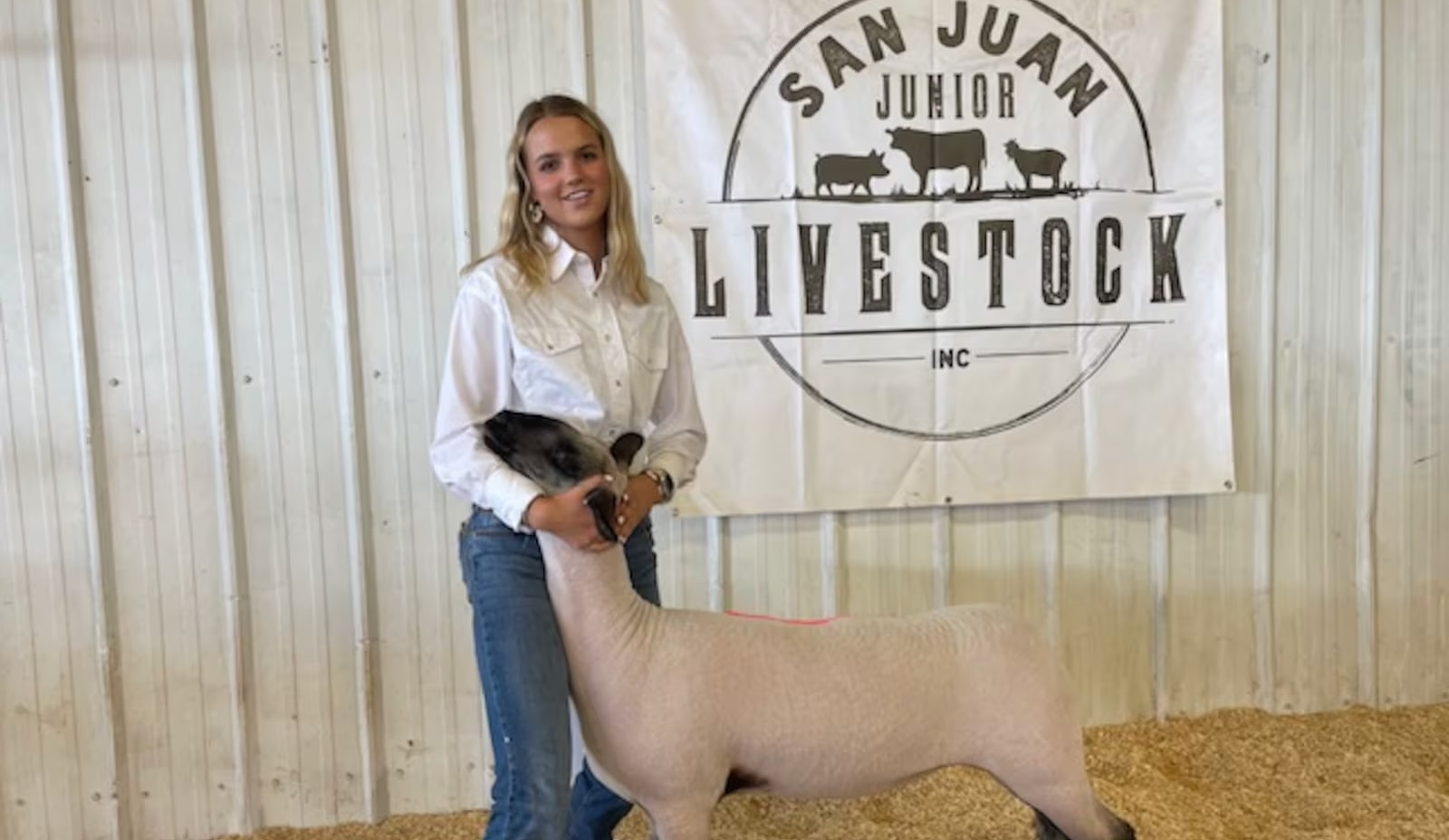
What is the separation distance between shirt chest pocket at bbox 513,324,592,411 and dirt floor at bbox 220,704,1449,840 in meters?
1.34

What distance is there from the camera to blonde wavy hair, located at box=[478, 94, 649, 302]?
6.57ft

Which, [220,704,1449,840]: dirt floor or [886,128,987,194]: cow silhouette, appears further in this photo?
[886,128,987,194]: cow silhouette

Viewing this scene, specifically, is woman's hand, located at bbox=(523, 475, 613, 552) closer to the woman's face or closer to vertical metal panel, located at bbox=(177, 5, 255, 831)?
the woman's face

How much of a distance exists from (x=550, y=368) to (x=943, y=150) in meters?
1.45

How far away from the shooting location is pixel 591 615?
1.94 m

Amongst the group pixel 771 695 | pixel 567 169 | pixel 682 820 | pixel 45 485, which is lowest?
pixel 682 820

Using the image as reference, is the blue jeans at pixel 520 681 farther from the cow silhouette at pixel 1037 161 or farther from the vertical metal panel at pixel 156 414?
the cow silhouette at pixel 1037 161

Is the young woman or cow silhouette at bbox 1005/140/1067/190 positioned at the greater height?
cow silhouette at bbox 1005/140/1067/190

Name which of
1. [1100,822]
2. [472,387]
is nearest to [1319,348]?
[1100,822]

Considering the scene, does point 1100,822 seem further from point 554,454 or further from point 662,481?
point 554,454

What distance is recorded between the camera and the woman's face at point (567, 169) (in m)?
1.98

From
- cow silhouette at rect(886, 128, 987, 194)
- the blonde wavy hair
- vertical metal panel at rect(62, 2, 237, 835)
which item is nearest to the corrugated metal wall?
vertical metal panel at rect(62, 2, 237, 835)

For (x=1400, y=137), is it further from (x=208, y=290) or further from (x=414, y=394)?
(x=208, y=290)

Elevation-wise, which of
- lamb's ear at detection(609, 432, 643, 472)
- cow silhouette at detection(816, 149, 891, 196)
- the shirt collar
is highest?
cow silhouette at detection(816, 149, 891, 196)
